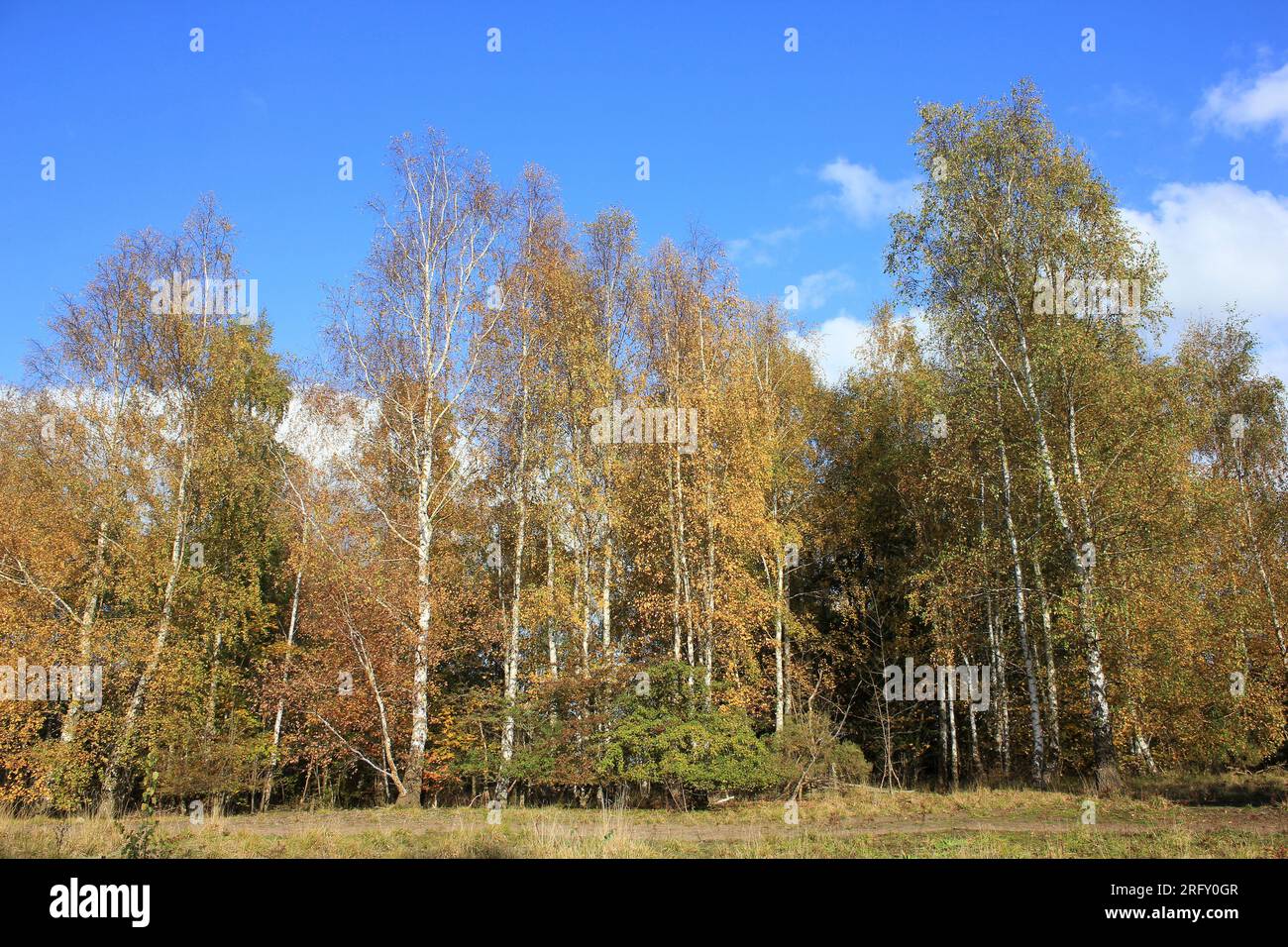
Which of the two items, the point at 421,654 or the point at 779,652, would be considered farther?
the point at 779,652

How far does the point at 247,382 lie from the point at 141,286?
14.5 feet

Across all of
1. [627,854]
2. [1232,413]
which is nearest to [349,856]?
[627,854]

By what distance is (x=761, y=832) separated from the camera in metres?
11.8

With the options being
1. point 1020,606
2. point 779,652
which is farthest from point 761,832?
point 1020,606

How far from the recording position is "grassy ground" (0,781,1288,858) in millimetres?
9070

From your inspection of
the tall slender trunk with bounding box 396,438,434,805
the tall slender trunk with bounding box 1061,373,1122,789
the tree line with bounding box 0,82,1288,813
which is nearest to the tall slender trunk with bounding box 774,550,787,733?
the tree line with bounding box 0,82,1288,813

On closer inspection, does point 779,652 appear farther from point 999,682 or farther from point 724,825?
point 724,825

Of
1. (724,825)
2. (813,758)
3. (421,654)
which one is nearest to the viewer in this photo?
(724,825)

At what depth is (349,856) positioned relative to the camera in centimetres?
920

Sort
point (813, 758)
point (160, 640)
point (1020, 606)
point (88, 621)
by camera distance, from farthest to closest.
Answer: point (160, 640)
point (1020, 606)
point (88, 621)
point (813, 758)

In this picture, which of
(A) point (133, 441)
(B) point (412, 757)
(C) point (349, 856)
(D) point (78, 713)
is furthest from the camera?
(A) point (133, 441)

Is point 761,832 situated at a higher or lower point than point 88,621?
lower

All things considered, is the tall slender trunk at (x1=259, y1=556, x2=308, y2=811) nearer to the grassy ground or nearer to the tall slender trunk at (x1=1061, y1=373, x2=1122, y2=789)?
the grassy ground
